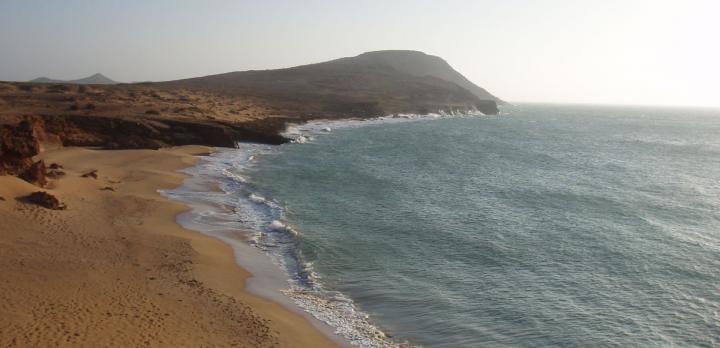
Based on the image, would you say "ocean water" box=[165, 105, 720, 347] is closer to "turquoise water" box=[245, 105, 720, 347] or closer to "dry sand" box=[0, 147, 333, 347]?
"turquoise water" box=[245, 105, 720, 347]

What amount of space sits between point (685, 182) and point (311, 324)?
158 feet

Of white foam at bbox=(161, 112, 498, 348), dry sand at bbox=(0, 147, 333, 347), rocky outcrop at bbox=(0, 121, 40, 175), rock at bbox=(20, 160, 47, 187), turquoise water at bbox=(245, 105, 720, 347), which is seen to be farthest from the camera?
rock at bbox=(20, 160, 47, 187)

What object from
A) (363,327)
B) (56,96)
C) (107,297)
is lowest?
(363,327)

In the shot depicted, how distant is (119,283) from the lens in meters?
20.1

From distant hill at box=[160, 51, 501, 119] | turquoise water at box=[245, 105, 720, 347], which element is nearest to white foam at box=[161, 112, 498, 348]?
turquoise water at box=[245, 105, 720, 347]

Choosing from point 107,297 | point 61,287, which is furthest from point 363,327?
point 61,287

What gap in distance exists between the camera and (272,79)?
190875 mm

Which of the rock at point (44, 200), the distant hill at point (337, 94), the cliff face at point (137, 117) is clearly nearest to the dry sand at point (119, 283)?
the rock at point (44, 200)

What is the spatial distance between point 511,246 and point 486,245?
140 centimetres

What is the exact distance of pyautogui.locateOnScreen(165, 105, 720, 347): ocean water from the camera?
20.0 m

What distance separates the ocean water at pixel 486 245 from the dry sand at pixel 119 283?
283cm

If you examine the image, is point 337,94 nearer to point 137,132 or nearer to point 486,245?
point 137,132

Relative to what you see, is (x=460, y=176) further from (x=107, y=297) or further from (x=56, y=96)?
(x=56, y=96)

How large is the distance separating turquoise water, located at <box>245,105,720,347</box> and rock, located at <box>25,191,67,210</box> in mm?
13124
